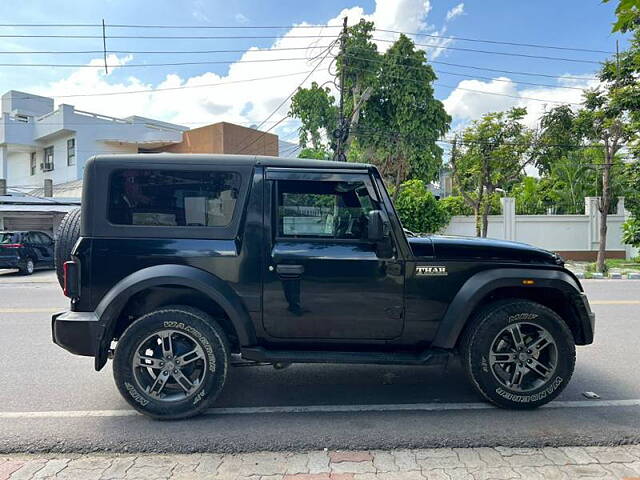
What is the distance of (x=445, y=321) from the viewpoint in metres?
3.47

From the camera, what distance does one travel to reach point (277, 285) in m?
3.41

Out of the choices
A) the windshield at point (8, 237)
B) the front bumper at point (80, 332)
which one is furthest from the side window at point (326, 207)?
the windshield at point (8, 237)

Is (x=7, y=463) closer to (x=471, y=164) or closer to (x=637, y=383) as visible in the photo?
(x=637, y=383)

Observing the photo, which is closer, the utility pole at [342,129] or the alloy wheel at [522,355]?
the alloy wheel at [522,355]

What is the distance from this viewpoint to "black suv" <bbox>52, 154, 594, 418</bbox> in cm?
337

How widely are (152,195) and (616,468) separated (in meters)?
3.79

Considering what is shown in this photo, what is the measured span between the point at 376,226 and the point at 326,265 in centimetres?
51

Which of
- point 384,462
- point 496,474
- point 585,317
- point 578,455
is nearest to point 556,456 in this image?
point 578,455

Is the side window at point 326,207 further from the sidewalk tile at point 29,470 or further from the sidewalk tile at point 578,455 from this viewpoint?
the sidewalk tile at point 29,470

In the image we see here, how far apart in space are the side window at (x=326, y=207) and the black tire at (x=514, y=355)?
4.22ft

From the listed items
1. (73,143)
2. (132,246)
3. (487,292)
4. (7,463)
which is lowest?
(7,463)

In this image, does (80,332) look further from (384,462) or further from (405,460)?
(405,460)

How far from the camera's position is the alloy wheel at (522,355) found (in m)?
3.52

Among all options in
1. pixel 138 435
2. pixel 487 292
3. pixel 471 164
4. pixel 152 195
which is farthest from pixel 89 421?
pixel 471 164
